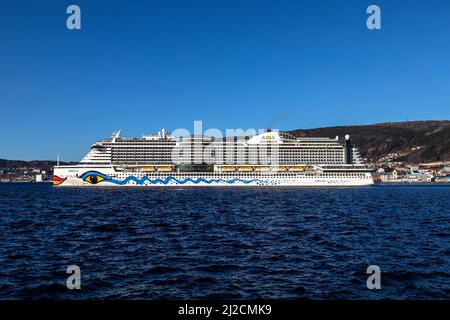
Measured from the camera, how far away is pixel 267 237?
19016 mm

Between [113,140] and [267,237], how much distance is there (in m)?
85.2

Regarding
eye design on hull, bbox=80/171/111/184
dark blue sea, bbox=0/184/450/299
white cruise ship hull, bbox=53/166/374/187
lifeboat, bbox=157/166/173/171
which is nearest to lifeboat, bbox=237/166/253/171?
white cruise ship hull, bbox=53/166/374/187

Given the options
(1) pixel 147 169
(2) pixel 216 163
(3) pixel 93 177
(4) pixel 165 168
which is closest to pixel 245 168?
(2) pixel 216 163

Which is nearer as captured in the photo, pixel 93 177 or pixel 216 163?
pixel 93 177

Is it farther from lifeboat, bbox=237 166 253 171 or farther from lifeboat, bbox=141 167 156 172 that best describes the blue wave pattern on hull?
lifeboat, bbox=237 166 253 171

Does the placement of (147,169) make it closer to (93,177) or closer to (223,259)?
(93,177)

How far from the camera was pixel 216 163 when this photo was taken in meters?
93.8

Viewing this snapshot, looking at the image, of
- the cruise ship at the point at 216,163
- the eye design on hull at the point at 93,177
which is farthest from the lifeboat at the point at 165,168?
the eye design on hull at the point at 93,177

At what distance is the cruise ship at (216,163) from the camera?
89938mm

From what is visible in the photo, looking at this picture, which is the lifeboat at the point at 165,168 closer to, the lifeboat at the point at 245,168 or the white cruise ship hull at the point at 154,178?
the white cruise ship hull at the point at 154,178

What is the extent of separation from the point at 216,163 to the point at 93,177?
29988 millimetres

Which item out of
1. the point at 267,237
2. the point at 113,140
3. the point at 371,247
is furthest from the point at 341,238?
the point at 113,140

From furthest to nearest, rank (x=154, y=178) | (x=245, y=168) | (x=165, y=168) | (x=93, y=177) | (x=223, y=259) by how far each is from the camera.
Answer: (x=165, y=168) < (x=245, y=168) < (x=154, y=178) < (x=93, y=177) < (x=223, y=259)

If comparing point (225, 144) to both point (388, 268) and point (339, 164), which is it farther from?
point (388, 268)
